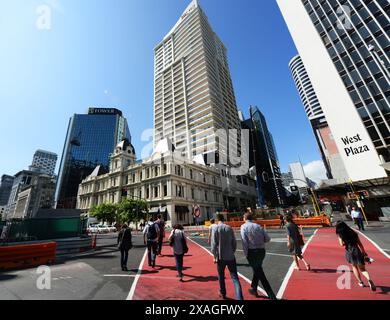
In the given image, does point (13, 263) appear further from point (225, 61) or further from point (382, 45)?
point (225, 61)

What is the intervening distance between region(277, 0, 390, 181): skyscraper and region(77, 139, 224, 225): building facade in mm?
27609

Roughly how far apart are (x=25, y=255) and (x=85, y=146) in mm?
117625

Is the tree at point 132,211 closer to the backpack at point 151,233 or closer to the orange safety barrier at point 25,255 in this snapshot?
the orange safety barrier at point 25,255

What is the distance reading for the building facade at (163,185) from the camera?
38.0m

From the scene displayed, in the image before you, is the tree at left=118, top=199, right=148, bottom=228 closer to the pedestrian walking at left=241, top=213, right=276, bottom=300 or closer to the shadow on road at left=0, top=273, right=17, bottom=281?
the shadow on road at left=0, top=273, right=17, bottom=281

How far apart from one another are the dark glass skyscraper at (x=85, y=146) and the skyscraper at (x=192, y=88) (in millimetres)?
47673

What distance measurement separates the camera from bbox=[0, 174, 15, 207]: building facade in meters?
180

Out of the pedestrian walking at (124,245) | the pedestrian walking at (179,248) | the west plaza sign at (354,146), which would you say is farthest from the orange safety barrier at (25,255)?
the west plaza sign at (354,146)

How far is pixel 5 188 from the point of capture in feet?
606

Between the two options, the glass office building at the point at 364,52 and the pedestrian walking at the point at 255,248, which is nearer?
the pedestrian walking at the point at 255,248

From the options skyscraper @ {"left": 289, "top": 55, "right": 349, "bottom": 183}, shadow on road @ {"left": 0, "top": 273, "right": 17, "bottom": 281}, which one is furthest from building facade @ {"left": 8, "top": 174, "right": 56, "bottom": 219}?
skyscraper @ {"left": 289, "top": 55, "right": 349, "bottom": 183}

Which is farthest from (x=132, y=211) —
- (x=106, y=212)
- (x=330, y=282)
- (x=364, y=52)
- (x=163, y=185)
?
(x=364, y=52)

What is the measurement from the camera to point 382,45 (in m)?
30.5

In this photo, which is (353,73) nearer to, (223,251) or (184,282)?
(223,251)
